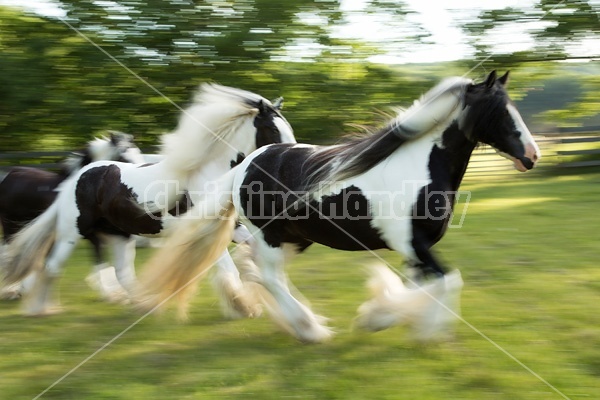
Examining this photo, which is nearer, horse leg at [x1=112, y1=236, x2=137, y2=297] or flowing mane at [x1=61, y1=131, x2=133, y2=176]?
horse leg at [x1=112, y1=236, x2=137, y2=297]

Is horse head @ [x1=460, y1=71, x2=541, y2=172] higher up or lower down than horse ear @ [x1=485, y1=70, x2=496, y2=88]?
lower down

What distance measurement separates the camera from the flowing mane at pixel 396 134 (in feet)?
12.9

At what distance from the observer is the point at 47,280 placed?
208 inches

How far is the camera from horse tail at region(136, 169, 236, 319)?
182 inches

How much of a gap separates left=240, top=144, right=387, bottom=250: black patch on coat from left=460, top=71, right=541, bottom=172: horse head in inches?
33.2

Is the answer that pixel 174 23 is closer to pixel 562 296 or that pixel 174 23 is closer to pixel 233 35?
pixel 233 35

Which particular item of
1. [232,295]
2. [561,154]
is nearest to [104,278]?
[232,295]

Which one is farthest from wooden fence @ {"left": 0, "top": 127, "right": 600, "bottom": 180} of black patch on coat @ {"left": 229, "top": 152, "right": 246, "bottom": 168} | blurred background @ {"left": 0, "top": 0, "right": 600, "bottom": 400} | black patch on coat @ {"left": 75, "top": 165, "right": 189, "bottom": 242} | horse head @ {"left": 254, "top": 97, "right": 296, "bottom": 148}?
black patch on coat @ {"left": 75, "top": 165, "right": 189, "bottom": 242}

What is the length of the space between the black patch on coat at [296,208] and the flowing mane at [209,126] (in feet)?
3.06

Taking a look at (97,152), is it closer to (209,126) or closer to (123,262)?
(123,262)

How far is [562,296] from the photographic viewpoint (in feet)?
17.0

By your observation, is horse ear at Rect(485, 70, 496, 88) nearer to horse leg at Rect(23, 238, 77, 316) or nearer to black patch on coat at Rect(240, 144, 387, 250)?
black patch on coat at Rect(240, 144, 387, 250)

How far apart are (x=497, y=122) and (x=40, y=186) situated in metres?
4.52

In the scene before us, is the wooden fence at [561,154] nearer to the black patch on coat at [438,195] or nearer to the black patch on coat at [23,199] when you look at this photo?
the black patch on coat at [23,199]
